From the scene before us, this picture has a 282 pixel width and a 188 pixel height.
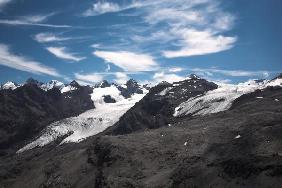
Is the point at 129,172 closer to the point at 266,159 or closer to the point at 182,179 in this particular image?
the point at 182,179

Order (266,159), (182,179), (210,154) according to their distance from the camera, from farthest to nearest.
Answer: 1. (210,154)
2. (182,179)
3. (266,159)

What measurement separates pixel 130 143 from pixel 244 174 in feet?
183

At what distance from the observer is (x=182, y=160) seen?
90938mm

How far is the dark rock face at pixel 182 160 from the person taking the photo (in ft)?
212

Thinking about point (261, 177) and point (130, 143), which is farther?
point (130, 143)

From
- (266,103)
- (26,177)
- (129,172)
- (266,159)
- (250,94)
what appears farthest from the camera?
(250,94)

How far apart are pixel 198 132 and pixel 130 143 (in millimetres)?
17315

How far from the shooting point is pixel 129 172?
95250 millimetres

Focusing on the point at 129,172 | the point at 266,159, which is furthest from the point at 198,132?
the point at 266,159

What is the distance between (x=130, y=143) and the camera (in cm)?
11544

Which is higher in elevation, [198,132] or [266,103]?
[266,103]

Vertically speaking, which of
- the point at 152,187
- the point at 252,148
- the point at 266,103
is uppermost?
the point at 266,103

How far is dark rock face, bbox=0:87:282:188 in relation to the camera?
6476 centimetres

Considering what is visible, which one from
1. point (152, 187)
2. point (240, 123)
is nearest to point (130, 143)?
point (240, 123)
